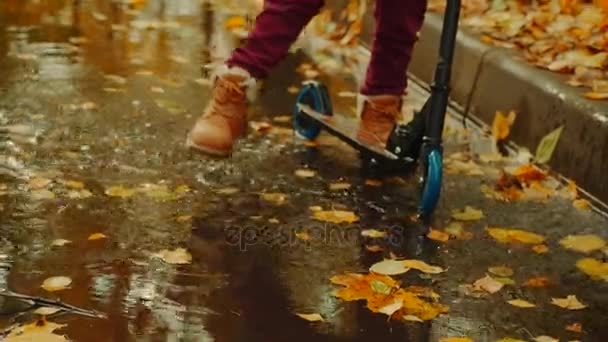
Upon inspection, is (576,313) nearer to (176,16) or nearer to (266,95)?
(266,95)

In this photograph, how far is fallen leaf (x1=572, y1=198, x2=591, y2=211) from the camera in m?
4.07

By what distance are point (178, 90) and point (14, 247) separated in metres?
2.09

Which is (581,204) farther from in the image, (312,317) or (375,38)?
(312,317)

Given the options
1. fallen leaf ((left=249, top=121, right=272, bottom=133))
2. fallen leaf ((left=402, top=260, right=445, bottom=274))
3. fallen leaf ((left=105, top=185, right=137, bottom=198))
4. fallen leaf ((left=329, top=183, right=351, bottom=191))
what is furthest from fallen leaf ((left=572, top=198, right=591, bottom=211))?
fallen leaf ((left=105, top=185, right=137, bottom=198))

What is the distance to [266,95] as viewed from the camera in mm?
5324

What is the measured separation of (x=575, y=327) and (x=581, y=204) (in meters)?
1.14

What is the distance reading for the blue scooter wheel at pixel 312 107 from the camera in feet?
15.3

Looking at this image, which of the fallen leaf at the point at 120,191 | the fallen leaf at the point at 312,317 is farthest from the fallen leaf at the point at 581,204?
the fallen leaf at the point at 120,191

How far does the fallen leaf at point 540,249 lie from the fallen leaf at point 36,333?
1.56 m

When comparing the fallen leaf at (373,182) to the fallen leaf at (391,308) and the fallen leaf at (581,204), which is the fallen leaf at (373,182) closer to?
the fallen leaf at (581,204)

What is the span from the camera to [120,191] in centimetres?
381

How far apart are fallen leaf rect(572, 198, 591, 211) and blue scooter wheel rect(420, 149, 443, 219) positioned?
60 cm

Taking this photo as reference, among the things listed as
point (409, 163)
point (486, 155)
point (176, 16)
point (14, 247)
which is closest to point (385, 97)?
point (409, 163)

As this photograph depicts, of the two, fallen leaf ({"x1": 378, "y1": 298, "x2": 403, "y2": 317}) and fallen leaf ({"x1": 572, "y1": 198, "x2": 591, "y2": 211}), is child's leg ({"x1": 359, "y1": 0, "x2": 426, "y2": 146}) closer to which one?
fallen leaf ({"x1": 572, "y1": 198, "x2": 591, "y2": 211})
